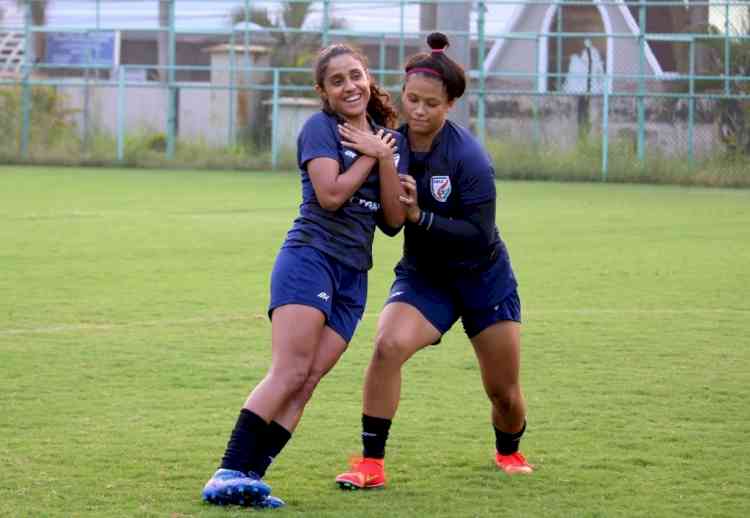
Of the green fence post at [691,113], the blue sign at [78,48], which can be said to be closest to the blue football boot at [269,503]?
the green fence post at [691,113]

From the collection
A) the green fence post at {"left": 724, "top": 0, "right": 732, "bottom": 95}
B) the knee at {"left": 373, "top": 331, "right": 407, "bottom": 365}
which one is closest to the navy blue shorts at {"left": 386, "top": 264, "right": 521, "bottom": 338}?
the knee at {"left": 373, "top": 331, "right": 407, "bottom": 365}

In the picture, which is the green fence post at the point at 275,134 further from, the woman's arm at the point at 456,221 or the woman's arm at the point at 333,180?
the woman's arm at the point at 333,180

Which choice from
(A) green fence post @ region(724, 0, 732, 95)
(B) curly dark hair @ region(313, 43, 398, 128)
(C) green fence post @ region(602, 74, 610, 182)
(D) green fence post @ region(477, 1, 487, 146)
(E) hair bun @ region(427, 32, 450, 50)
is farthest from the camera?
(D) green fence post @ region(477, 1, 487, 146)

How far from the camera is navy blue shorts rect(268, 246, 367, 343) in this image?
209 inches

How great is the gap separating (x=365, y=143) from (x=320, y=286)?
0.57 m

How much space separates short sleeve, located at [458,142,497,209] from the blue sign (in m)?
31.9

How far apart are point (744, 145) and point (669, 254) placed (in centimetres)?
1408

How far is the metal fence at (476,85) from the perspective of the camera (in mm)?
28828

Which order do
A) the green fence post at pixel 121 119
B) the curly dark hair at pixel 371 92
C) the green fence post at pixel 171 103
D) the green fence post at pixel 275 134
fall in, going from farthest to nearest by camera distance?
1. the green fence post at pixel 171 103
2. the green fence post at pixel 121 119
3. the green fence post at pixel 275 134
4. the curly dark hair at pixel 371 92

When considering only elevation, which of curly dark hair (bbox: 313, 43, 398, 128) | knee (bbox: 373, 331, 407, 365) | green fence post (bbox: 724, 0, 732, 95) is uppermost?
green fence post (bbox: 724, 0, 732, 95)

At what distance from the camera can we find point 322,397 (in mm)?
7668

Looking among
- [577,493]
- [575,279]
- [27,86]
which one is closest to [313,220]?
[577,493]

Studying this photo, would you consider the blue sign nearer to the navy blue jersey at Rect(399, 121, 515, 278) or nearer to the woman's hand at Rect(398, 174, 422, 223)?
the navy blue jersey at Rect(399, 121, 515, 278)

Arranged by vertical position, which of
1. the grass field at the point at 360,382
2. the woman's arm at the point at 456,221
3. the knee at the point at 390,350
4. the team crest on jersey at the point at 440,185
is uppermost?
the team crest on jersey at the point at 440,185
